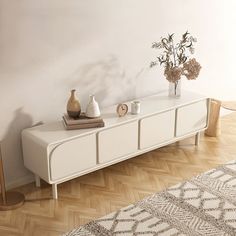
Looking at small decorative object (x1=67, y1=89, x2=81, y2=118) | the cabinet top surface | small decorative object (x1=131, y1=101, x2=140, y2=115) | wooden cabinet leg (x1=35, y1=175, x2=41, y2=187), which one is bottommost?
wooden cabinet leg (x1=35, y1=175, x2=41, y2=187)

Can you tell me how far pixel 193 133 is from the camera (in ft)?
16.9

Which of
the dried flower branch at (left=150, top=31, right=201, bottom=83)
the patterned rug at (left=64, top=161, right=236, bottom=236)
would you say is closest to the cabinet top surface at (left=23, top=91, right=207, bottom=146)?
the dried flower branch at (left=150, top=31, right=201, bottom=83)

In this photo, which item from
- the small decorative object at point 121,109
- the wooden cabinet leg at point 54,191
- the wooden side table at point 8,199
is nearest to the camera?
the wooden side table at point 8,199

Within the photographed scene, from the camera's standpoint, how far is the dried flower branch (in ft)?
16.0

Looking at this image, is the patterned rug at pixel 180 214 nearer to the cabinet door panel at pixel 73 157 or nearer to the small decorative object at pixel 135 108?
the cabinet door panel at pixel 73 157

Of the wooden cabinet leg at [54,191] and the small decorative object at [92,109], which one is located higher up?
the small decorative object at [92,109]

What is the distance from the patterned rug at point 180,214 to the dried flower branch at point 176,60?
109 cm

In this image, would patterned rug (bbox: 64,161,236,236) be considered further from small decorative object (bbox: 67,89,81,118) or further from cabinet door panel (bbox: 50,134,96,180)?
small decorative object (bbox: 67,89,81,118)

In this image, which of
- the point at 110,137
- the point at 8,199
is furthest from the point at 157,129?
the point at 8,199

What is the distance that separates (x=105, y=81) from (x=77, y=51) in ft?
1.58

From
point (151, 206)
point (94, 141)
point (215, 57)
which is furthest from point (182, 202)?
point (215, 57)

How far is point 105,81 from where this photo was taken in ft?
15.8

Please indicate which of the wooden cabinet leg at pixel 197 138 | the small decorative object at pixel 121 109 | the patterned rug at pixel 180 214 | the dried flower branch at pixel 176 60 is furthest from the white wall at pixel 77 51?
the patterned rug at pixel 180 214

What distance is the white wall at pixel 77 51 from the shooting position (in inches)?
162
